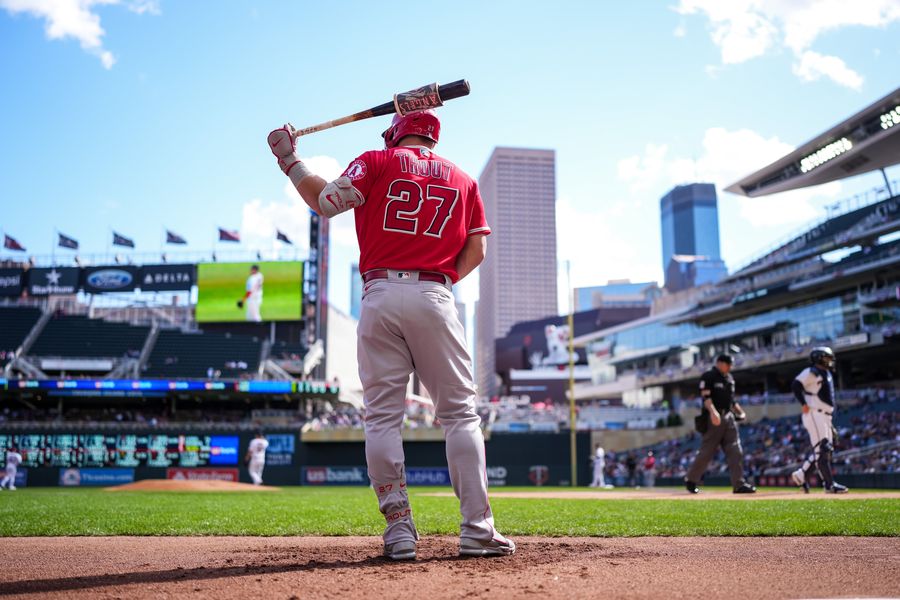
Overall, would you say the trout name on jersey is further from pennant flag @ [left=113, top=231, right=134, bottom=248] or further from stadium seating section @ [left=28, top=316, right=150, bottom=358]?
pennant flag @ [left=113, top=231, right=134, bottom=248]

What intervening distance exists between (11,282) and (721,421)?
5170cm

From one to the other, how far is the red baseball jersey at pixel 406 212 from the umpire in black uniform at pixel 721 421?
7.78m

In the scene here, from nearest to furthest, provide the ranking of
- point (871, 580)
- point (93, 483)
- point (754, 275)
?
point (871, 580) → point (93, 483) → point (754, 275)

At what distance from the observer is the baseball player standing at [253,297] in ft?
159

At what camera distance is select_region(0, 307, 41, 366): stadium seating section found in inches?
1790

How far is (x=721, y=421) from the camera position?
36.4ft

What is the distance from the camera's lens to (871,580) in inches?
121

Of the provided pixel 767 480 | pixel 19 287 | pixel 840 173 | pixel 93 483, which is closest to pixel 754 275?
pixel 840 173

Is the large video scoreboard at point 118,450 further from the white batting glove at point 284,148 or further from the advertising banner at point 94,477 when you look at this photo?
the white batting glove at point 284,148

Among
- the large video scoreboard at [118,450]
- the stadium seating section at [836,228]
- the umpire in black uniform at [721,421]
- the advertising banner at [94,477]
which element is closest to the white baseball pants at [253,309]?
the large video scoreboard at [118,450]

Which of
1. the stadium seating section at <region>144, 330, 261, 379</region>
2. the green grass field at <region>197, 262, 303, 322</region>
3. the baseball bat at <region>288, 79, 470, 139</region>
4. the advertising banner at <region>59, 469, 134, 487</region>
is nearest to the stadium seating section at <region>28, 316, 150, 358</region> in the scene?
the stadium seating section at <region>144, 330, 261, 379</region>

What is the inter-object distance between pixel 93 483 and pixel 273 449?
27.0 ft

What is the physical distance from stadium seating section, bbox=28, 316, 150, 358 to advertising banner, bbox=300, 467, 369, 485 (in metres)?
15.9

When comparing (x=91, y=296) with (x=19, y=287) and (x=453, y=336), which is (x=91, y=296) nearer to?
(x=19, y=287)
